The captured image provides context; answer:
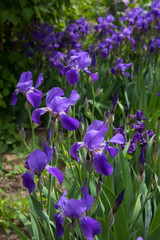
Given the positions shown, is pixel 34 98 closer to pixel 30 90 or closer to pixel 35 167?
pixel 30 90

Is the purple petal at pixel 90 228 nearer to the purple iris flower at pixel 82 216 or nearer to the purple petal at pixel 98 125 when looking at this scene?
the purple iris flower at pixel 82 216

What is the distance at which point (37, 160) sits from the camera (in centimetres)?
107

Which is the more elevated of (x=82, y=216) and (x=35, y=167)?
(x=35, y=167)

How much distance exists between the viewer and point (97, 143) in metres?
1.13

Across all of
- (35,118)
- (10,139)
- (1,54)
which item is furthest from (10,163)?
(35,118)

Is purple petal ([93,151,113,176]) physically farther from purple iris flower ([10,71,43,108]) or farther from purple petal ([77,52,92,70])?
purple petal ([77,52,92,70])

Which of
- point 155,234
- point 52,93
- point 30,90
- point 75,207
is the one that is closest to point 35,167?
point 75,207

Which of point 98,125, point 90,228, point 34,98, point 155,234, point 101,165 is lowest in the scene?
point 155,234

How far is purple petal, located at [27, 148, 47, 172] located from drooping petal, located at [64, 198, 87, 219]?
0.52 feet

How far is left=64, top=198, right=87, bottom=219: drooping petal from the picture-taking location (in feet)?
3.33

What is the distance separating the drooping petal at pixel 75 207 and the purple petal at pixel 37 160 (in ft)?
0.52

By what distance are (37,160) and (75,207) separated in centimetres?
20

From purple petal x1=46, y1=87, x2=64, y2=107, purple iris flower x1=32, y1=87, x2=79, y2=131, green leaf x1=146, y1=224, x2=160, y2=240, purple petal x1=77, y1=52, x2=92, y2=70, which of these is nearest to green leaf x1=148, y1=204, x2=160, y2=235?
green leaf x1=146, y1=224, x2=160, y2=240

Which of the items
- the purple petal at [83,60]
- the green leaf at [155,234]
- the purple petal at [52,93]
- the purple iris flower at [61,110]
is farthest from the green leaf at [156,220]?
the purple petal at [83,60]
